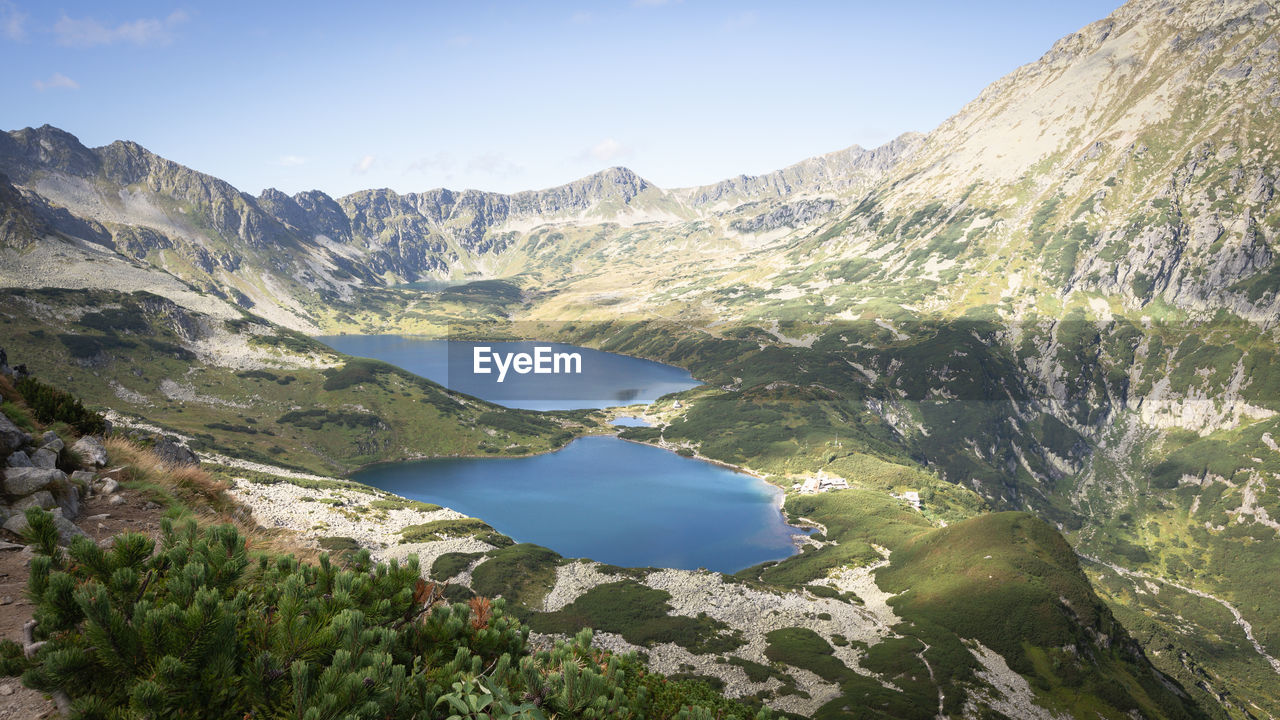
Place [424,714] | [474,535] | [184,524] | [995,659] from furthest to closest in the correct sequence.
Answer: [474,535] → [995,659] → [184,524] → [424,714]

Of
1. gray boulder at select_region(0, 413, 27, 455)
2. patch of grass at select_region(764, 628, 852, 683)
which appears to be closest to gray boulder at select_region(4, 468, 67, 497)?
gray boulder at select_region(0, 413, 27, 455)

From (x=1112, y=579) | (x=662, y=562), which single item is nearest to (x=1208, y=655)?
(x=1112, y=579)

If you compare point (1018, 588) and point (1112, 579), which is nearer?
point (1018, 588)

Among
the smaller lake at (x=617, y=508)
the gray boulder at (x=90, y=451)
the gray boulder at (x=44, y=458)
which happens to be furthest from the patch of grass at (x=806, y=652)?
the gray boulder at (x=44, y=458)

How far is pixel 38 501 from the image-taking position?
42.5 feet

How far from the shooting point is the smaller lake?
14188 cm

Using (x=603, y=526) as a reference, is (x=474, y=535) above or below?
above

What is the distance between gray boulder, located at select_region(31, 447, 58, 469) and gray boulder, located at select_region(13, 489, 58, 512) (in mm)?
1862

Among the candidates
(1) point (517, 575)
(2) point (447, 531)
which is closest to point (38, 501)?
(1) point (517, 575)

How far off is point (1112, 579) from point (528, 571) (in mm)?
196115

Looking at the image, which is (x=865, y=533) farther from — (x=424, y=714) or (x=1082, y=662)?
(x=424, y=714)

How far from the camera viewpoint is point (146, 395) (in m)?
184

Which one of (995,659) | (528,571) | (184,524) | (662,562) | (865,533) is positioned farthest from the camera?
(865,533)

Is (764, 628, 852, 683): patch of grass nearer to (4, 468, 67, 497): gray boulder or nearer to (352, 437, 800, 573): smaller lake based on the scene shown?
(352, 437, 800, 573): smaller lake
